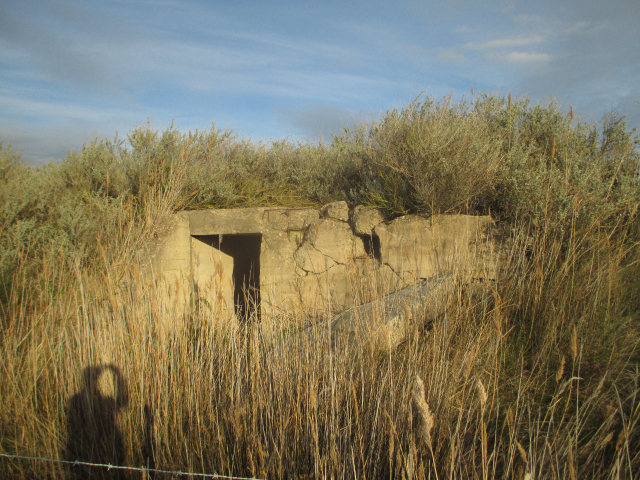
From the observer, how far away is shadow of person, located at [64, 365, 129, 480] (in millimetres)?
2275

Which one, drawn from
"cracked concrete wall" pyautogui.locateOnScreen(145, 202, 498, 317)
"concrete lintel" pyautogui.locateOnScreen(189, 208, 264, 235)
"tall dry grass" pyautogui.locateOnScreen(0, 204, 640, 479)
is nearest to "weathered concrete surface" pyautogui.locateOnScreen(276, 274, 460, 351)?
"tall dry grass" pyautogui.locateOnScreen(0, 204, 640, 479)

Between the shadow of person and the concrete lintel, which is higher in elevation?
the concrete lintel

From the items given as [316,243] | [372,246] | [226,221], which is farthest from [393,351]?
[226,221]

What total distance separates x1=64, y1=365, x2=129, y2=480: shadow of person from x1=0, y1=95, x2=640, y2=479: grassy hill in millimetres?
19

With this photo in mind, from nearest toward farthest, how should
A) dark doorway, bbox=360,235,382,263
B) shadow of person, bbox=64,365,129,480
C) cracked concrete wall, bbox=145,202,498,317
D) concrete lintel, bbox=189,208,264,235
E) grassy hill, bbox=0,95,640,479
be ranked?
1. grassy hill, bbox=0,95,640,479
2. shadow of person, bbox=64,365,129,480
3. cracked concrete wall, bbox=145,202,498,317
4. dark doorway, bbox=360,235,382,263
5. concrete lintel, bbox=189,208,264,235

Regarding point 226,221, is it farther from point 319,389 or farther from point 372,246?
point 319,389

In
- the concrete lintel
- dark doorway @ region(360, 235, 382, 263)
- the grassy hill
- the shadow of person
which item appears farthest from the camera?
the concrete lintel

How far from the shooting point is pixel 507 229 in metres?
4.02

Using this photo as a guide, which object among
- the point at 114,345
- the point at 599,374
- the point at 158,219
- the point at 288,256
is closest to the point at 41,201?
the point at 158,219

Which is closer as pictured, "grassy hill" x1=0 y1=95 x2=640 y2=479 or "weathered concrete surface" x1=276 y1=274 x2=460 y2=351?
"grassy hill" x1=0 y1=95 x2=640 y2=479

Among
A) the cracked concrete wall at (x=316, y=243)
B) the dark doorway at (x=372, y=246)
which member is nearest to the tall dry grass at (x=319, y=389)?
the cracked concrete wall at (x=316, y=243)

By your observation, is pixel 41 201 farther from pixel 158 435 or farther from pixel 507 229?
pixel 507 229

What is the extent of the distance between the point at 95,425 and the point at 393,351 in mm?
1771

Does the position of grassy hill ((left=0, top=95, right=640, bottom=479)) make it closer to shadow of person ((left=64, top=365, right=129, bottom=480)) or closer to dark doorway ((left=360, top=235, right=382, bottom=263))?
shadow of person ((left=64, top=365, right=129, bottom=480))
